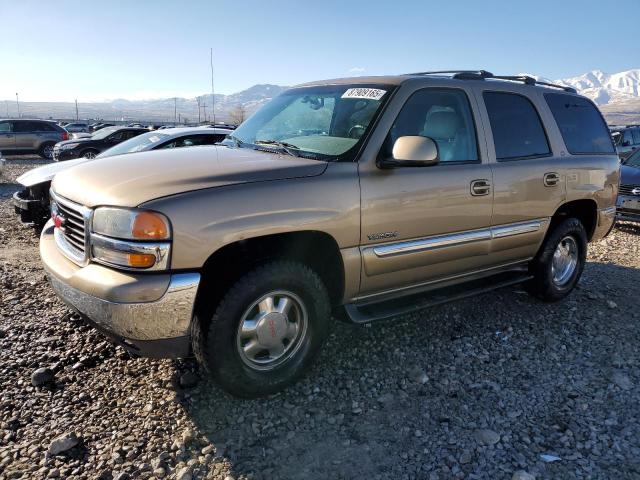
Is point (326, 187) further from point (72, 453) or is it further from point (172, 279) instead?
point (72, 453)

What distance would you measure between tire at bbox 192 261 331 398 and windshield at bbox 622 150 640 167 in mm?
8854

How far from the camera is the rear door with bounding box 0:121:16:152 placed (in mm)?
18750

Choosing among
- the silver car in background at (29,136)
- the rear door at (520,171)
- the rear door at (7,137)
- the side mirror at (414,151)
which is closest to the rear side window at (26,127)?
the silver car in background at (29,136)

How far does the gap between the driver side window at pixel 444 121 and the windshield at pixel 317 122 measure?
0.77ft

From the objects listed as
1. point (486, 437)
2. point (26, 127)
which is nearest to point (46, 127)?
point (26, 127)

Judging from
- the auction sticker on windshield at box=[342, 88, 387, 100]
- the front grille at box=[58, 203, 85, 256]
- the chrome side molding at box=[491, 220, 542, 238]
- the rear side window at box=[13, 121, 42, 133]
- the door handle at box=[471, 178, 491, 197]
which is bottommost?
the chrome side molding at box=[491, 220, 542, 238]

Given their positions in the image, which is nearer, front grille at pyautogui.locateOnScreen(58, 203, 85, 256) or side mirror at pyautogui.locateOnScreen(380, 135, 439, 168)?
front grille at pyautogui.locateOnScreen(58, 203, 85, 256)

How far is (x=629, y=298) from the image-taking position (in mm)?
4906

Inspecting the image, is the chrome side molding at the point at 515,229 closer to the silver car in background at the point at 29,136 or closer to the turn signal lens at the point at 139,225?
the turn signal lens at the point at 139,225

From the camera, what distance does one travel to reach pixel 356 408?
115 inches

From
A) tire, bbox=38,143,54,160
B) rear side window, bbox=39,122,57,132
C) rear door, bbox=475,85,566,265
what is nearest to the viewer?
rear door, bbox=475,85,566,265

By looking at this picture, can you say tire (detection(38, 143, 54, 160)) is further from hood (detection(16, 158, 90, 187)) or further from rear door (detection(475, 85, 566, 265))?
rear door (detection(475, 85, 566, 265))

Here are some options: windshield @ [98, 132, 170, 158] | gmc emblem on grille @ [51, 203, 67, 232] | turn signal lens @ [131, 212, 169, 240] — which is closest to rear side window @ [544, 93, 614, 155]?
turn signal lens @ [131, 212, 169, 240]

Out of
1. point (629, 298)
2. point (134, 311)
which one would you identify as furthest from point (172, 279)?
point (629, 298)
